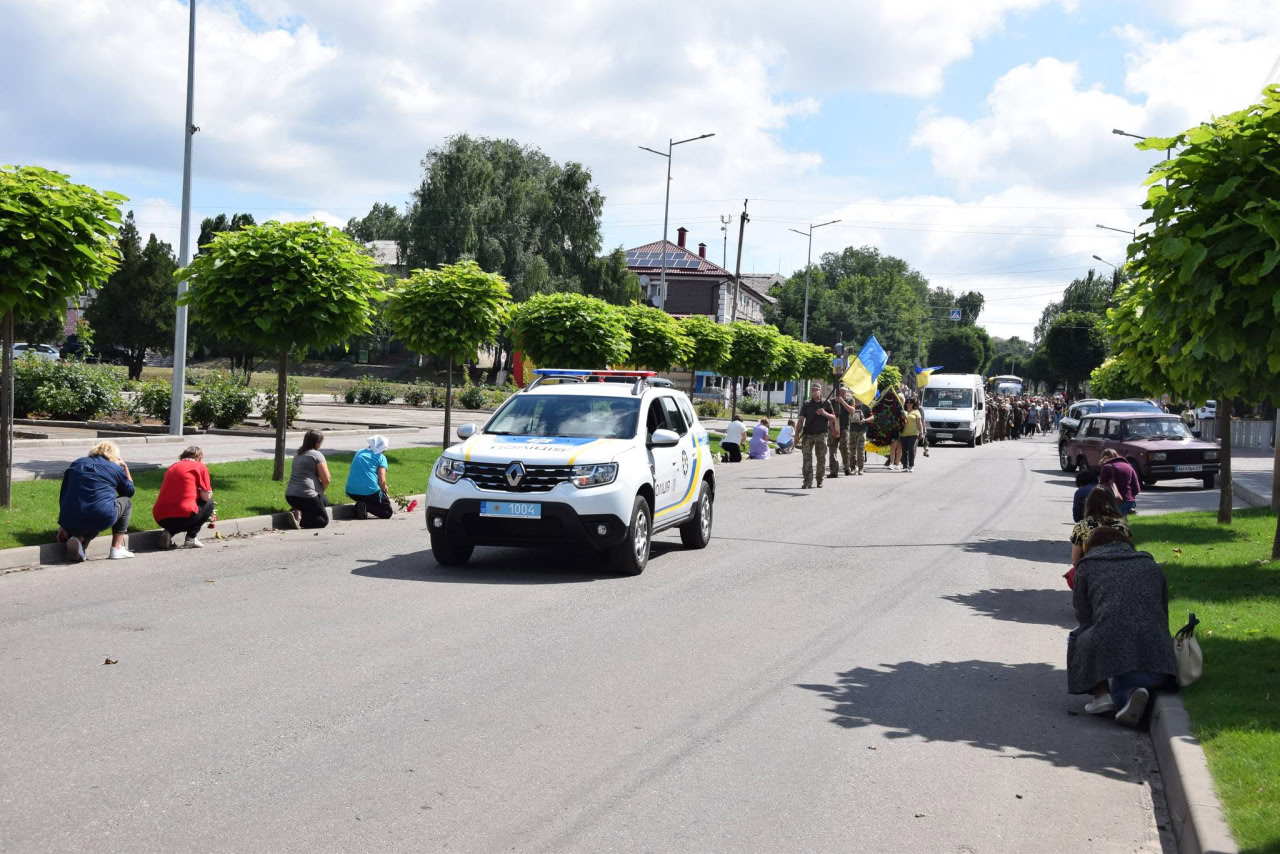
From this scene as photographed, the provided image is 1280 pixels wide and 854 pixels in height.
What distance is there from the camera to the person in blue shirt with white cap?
1622cm

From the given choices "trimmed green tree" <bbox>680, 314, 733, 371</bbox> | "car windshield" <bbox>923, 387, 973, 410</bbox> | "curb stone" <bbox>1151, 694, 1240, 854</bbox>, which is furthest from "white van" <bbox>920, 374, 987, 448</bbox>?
"curb stone" <bbox>1151, 694, 1240, 854</bbox>

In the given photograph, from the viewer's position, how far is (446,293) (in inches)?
928

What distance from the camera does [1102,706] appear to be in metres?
7.11

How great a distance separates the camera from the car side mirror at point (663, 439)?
484 inches

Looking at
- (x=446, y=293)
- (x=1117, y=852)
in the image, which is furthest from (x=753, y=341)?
(x=1117, y=852)

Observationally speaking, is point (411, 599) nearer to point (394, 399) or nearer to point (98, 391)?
point (98, 391)

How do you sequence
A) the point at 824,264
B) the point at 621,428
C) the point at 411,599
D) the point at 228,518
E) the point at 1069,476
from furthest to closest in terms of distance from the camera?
the point at 824,264
the point at 1069,476
the point at 228,518
the point at 621,428
the point at 411,599

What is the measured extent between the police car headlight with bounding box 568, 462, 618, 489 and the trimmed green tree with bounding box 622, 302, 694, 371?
22.6 meters

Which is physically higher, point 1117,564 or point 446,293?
point 446,293

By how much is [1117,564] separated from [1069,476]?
2299 centimetres

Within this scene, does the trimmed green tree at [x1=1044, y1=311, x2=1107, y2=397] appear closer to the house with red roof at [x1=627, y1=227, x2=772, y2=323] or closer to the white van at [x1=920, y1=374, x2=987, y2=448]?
the house with red roof at [x1=627, y1=227, x2=772, y2=323]

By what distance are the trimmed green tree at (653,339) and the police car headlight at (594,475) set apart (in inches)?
891

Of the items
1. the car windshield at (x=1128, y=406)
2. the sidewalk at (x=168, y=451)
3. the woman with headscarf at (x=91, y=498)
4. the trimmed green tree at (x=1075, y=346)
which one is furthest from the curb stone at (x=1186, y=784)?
the trimmed green tree at (x=1075, y=346)

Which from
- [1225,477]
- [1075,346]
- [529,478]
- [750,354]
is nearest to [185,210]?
[529,478]
